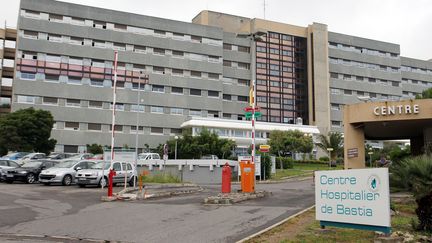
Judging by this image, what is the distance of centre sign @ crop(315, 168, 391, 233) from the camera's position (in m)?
8.43

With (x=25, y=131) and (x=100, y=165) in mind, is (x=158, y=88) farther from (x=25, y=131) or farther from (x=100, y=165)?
(x=100, y=165)

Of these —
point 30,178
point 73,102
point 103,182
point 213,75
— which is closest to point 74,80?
point 73,102

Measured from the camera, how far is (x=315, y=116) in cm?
8012

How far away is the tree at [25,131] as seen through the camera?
46.4 meters

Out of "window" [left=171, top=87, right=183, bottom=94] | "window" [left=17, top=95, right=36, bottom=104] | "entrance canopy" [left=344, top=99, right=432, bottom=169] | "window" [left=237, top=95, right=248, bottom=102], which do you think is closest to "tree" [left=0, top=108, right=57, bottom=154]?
"window" [left=17, top=95, right=36, bottom=104]

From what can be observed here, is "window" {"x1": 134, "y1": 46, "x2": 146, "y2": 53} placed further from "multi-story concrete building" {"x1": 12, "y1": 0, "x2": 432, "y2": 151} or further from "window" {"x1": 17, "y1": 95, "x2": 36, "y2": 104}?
"window" {"x1": 17, "y1": 95, "x2": 36, "y2": 104}

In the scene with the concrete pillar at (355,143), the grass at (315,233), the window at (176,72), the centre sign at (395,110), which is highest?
the window at (176,72)

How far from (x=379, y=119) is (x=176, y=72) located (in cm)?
5249

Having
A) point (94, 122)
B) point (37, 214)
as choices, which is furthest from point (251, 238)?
point (94, 122)

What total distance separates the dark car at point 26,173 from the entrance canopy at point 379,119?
1900cm

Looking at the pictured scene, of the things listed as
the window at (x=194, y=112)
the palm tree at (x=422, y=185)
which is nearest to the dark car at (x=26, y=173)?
the palm tree at (x=422, y=185)

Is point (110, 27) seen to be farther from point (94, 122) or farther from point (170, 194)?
point (170, 194)

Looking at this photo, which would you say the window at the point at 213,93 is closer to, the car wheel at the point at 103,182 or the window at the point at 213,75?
the window at the point at 213,75

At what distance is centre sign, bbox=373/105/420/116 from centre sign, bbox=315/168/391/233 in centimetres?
1149
